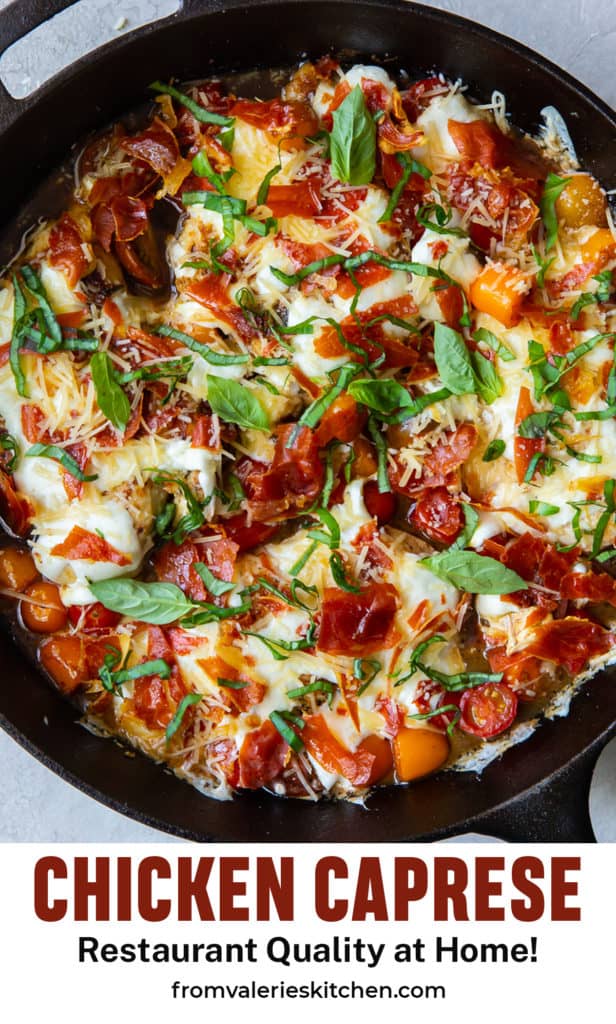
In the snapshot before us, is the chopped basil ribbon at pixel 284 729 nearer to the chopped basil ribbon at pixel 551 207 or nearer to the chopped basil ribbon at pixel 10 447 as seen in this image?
the chopped basil ribbon at pixel 10 447

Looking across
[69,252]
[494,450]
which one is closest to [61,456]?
[69,252]

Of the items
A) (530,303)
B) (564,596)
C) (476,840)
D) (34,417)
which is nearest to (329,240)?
(530,303)

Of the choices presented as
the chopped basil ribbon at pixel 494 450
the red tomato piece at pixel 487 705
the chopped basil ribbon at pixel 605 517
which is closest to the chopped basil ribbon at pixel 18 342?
the chopped basil ribbon at pixel 494 450

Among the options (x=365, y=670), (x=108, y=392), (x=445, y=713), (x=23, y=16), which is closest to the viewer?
(x=23, y=16)

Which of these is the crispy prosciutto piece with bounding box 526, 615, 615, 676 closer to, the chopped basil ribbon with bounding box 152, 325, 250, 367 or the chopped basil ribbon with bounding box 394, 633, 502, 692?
the chopped basil ribbon with bounding box 394, 633, 502, 692

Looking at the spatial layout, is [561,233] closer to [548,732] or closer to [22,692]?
[548,732]

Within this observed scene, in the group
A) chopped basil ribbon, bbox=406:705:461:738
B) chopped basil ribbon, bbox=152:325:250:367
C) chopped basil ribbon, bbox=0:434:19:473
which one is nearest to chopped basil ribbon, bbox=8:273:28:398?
chopped basil ribbon, bbox=0:434:19:473

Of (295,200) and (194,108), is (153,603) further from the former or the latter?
(194,108)
